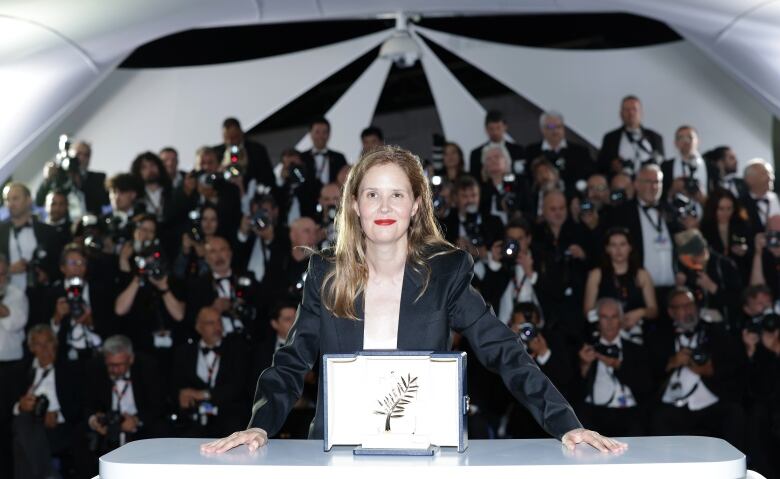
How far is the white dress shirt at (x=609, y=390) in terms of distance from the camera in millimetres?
5637

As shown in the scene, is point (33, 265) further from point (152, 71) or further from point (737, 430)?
point (737, 430)

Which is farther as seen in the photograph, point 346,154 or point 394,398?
point 346,154

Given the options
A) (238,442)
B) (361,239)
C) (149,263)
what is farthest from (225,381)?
(238,442)

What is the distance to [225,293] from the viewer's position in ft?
20.1

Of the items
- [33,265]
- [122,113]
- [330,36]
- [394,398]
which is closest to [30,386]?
[33,265]

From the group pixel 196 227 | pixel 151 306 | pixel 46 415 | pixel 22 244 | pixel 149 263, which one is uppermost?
pixel 196 227

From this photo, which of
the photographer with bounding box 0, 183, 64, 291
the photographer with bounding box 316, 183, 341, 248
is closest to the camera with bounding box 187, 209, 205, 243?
the photographer with bounding box 316, 183, 341, 248

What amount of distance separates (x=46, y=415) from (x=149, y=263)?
0.97m

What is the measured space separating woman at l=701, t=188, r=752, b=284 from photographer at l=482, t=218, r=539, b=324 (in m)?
1.04

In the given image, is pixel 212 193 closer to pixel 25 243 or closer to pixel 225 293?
pixel 225 293

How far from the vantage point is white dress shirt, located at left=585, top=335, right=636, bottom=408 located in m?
5.64

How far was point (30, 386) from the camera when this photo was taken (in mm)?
5863

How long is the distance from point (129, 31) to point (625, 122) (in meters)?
3.26

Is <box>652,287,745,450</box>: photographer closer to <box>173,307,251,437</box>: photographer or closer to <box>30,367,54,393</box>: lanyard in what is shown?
<box>173,307,251,437</box>: photographer
